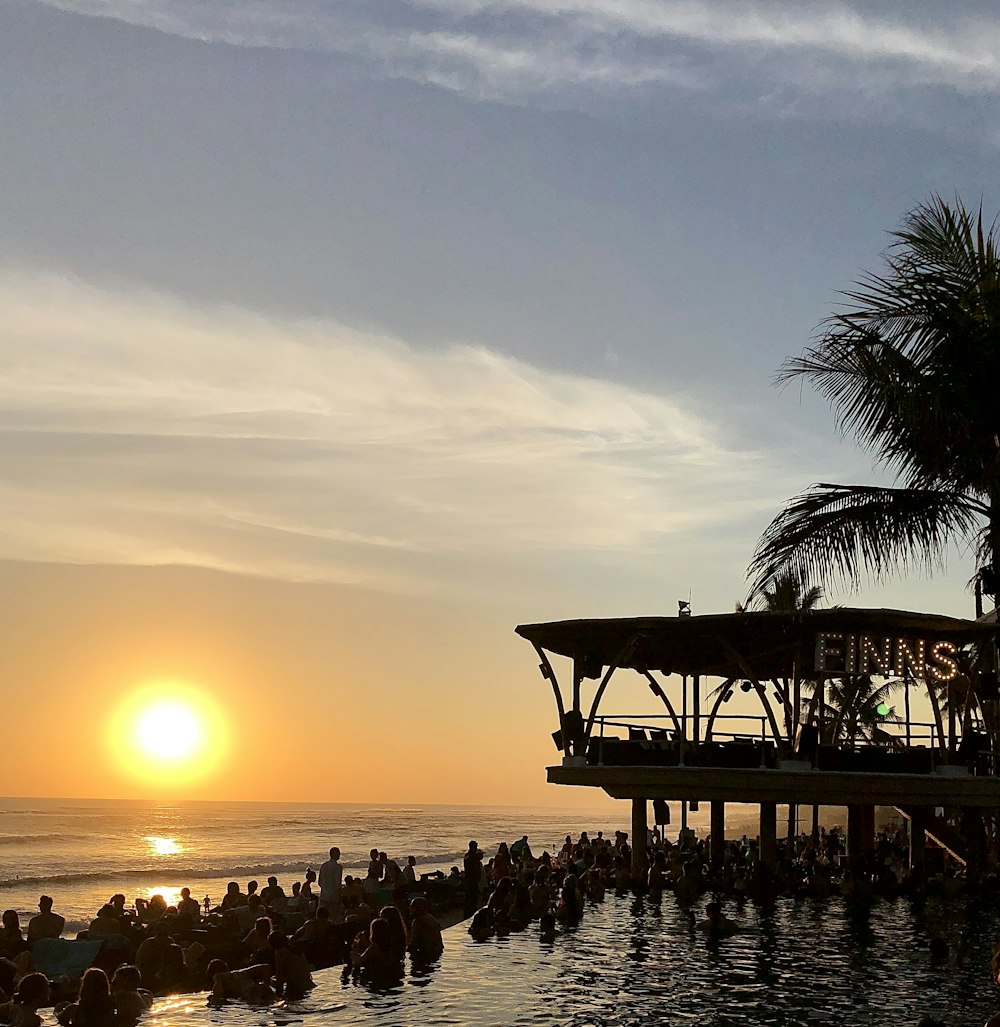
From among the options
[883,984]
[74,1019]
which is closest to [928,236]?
[883,984]

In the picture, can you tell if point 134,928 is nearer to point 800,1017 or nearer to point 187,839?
point 800,1017

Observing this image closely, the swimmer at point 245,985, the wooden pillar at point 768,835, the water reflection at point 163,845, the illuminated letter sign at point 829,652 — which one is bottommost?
the water reflection at point 163,845

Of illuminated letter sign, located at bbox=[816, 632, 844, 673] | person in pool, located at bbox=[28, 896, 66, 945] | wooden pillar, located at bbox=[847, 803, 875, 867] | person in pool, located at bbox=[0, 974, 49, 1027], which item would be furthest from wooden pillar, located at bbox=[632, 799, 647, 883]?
person in pool, located at bbox=[0, 974, 49, 1027]

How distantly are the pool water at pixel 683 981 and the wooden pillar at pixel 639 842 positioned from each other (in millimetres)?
5765

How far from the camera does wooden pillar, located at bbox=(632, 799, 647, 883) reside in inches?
1296

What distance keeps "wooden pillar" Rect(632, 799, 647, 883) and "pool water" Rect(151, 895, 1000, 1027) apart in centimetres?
577

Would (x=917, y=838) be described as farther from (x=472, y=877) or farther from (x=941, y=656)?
(x=472, y=877)

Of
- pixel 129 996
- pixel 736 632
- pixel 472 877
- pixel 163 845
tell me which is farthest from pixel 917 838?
pixel 163 845

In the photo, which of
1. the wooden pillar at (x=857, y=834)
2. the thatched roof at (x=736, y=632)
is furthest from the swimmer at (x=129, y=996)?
the wooden pillar at (x=857, y=834)

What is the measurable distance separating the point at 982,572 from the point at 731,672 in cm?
1523

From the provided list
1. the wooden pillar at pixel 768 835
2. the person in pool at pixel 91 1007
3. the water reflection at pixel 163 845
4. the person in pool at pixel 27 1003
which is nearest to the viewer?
the person in pool at pixel 27 1003

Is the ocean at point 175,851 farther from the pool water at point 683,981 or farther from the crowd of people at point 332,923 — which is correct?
the pool water at point 683,981

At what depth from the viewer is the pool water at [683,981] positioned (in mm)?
17281

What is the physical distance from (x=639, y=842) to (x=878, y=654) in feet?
30.6
